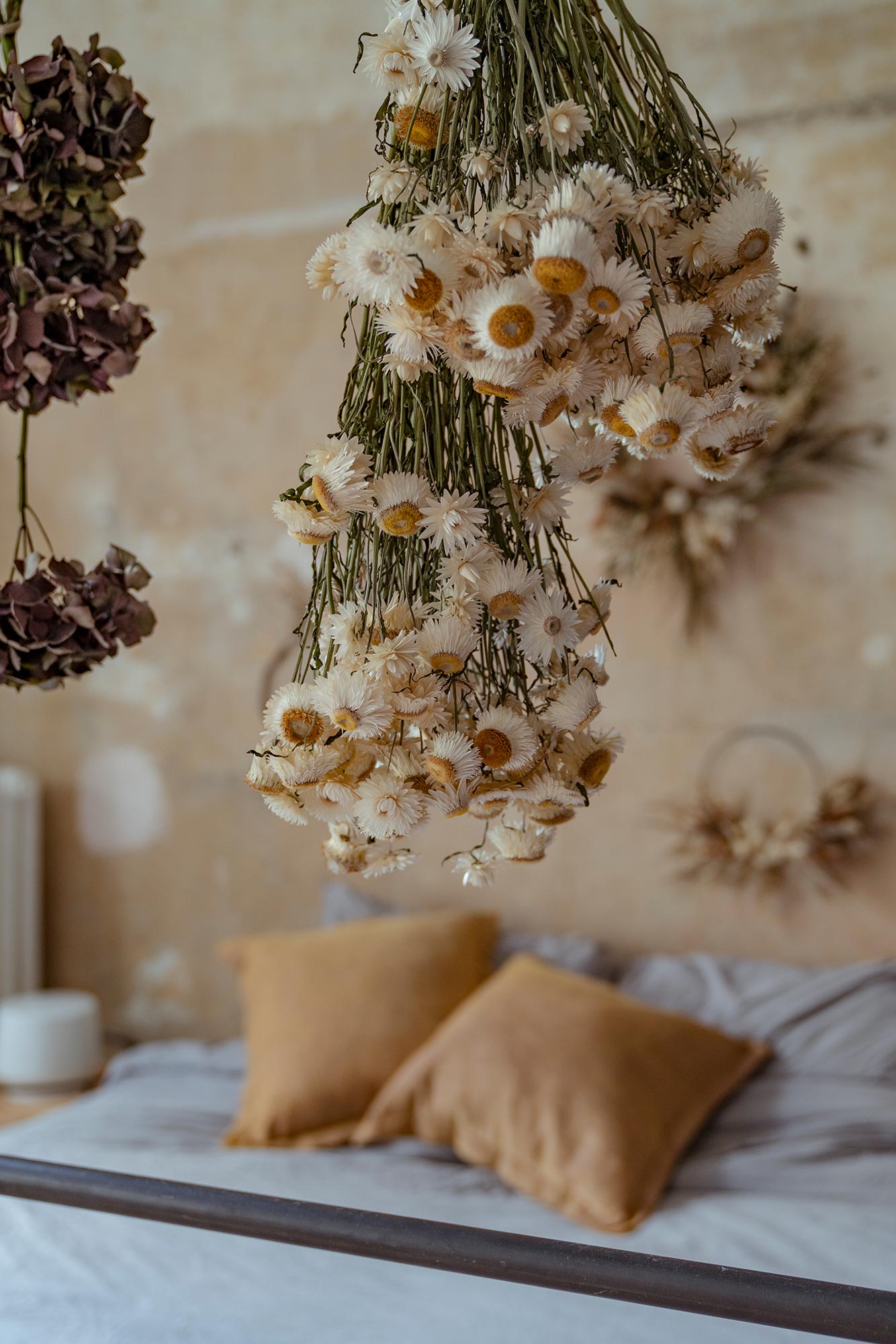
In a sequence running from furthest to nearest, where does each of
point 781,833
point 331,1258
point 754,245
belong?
point 781,833 → point 331,1258 → point 754,245

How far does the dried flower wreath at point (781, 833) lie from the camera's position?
8.45 feet

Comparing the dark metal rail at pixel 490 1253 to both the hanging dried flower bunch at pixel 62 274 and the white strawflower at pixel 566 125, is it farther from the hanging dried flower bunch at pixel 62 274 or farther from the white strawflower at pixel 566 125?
the white strawflower at pixel 566 125

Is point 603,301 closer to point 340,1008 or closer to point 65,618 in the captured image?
point 65,618

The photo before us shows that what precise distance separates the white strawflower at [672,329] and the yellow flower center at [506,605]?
18 centimetres

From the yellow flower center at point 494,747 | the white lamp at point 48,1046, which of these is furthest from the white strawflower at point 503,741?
the white lamp at point 48,1046

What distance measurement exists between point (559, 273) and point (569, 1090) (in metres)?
1.76

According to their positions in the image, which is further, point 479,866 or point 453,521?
point 479,866

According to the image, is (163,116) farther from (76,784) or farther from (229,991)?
(229,991)

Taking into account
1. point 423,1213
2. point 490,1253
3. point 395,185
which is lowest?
point 423,1213

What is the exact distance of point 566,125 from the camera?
74 centimetres

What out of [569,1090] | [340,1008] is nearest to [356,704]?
[569,1090]

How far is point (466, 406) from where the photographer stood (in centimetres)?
83

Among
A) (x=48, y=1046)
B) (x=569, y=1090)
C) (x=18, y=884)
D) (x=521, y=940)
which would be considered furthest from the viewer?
(x=18, y=884)

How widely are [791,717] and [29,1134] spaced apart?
5.71ft
